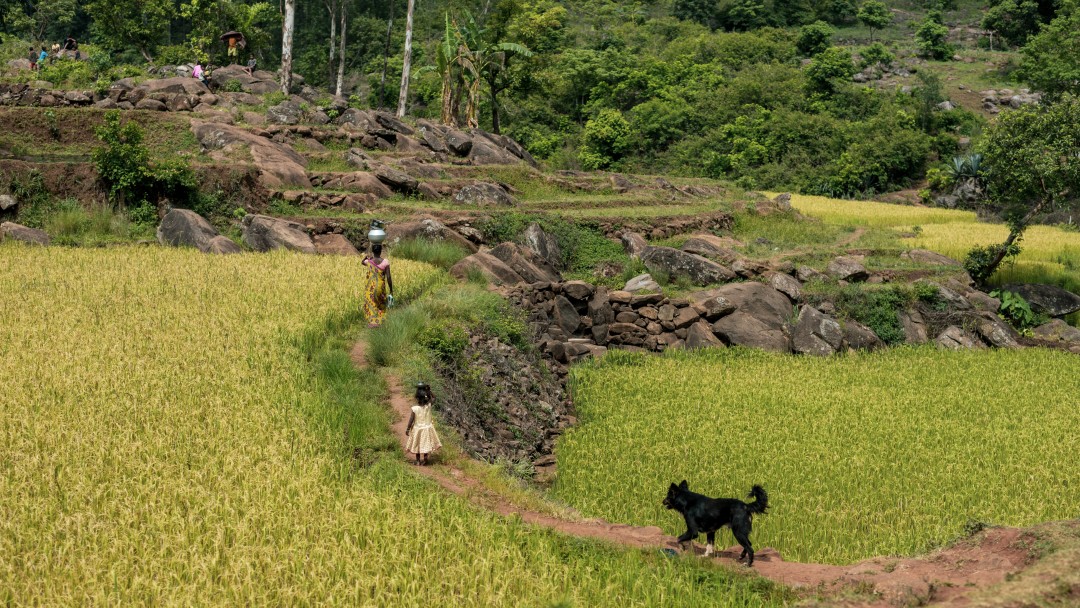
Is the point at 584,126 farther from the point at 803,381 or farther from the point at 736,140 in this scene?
the point at 803,381

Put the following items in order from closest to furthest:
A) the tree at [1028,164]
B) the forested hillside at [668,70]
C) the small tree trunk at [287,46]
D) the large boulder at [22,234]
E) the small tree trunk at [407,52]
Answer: the large boulder at [22,234] → the tree at [1028,164] → the small tree trunk at [287,46] → the small tree trunk at [407,52] → the forested hillside at [668,70]

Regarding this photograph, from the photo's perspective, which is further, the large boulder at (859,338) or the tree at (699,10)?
the tree at (699,10)

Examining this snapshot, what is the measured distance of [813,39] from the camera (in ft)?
185

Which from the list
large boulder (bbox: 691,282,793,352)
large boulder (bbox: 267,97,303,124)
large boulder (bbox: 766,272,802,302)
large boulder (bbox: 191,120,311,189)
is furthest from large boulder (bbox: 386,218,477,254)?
large boulder (bbox: 267,97,303,124)

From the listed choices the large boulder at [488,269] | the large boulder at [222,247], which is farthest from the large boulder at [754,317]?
the large boulder at [222,247]

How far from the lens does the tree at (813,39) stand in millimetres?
55906

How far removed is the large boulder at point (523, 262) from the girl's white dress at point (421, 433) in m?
10.0

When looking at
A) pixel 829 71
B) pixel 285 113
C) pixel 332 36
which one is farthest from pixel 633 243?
pixel 829 71

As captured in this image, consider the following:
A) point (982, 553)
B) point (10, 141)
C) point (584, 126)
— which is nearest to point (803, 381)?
point (982, 553)

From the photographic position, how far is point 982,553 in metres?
6.73

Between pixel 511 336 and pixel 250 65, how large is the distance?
26352 mm

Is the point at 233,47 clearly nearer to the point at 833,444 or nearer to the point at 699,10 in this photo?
the point at 833,444

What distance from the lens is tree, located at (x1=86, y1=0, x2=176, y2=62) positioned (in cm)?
3662

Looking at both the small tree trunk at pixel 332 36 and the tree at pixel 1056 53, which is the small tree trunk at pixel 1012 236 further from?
the small tree trunk at pixel 332 36
